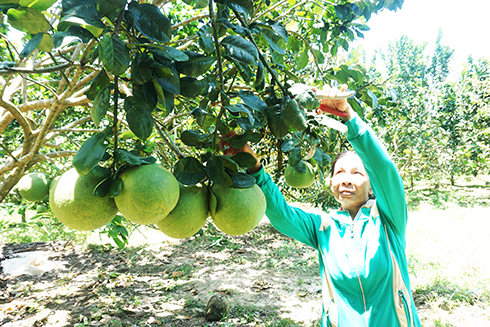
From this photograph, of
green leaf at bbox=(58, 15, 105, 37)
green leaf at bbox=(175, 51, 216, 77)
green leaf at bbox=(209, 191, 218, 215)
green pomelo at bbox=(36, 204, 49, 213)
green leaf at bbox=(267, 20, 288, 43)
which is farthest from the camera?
green pomelo at bbox=(36, 204, 49, 213)

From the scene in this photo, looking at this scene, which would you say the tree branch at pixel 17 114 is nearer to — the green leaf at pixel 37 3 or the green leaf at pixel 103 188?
the green leaf at pixel 37 3

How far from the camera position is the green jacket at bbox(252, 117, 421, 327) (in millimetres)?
1593

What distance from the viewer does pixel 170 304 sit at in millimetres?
3969

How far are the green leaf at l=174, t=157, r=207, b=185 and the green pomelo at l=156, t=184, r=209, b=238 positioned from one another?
2.6 inches

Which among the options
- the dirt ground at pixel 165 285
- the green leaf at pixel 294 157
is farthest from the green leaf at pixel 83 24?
the dirt ground at pixel 165 285

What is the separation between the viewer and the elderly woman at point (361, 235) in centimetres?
159

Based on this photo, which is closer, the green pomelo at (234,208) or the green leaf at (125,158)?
the green leaf at (125,158)

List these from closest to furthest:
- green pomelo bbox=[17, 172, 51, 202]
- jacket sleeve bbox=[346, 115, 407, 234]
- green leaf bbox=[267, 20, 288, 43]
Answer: green leaf bbox=[267, 20, 288, 43] < jacket sleeve bbox=[346, 115, 407, 234] < green pomelo bbox=[17, 172, 51, 202]

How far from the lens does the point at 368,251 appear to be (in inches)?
67.4

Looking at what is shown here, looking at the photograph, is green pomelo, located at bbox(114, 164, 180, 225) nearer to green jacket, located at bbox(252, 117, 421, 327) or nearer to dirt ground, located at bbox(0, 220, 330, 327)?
green jacket, located at bbox(252, 117, 421, 327)

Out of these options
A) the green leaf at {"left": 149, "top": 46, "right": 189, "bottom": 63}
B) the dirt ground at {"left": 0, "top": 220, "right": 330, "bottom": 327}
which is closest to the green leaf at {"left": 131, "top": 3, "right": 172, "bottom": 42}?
the green leaf at {"left": 149, "top": 46, "right": 189, "bottom": 63}

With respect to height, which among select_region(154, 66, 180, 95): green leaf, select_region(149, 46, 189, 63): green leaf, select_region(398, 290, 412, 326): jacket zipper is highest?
select_region(149, 46, 189, 63): green leaf

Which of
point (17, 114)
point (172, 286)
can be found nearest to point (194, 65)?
point (17, 114)

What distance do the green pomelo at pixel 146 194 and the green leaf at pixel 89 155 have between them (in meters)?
0.10
